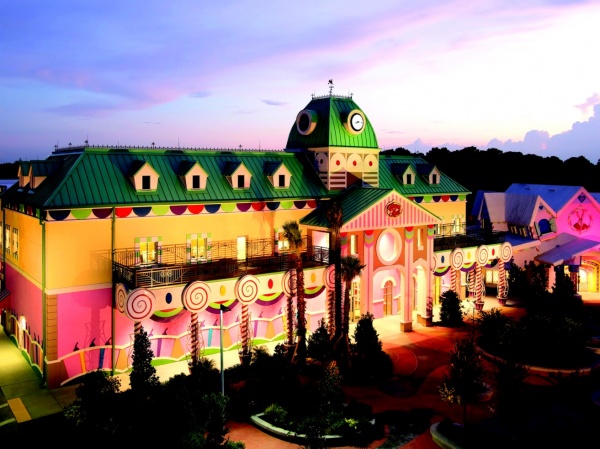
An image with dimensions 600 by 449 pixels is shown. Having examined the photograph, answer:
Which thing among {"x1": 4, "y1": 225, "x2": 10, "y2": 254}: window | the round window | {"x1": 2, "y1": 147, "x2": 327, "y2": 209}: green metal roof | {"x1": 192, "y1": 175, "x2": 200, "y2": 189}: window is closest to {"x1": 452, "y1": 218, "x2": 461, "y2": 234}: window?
the round window

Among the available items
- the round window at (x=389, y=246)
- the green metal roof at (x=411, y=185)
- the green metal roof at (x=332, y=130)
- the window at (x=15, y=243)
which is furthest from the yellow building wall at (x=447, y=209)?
the window at (x=15, y=243)

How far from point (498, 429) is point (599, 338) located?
1887 centimetres

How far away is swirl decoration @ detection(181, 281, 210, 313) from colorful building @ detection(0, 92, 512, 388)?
0.09 metres

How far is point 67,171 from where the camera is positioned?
31.3 metres

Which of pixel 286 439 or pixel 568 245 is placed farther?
pixel 568 245

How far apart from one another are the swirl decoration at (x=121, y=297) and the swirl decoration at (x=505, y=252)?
103ft

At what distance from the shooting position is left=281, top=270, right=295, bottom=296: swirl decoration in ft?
110

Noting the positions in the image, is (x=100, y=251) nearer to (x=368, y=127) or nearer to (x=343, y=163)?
(x=343, y=163)

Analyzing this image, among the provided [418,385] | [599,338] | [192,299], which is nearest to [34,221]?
[192,299]

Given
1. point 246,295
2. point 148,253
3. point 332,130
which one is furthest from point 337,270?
point 332,130

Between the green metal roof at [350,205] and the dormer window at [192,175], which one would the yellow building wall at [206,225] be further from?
the dormer window at [192,175]

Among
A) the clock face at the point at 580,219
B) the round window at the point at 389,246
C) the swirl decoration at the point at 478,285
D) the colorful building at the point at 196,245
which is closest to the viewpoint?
the colorful building at the point at 196,245

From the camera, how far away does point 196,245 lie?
34094 millimetres

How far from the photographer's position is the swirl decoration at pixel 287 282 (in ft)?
110
